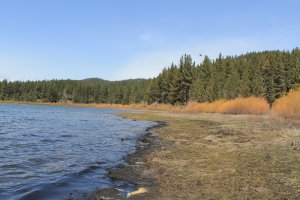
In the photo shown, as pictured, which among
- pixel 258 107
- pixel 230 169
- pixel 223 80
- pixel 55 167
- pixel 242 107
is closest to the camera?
pixel 230 169

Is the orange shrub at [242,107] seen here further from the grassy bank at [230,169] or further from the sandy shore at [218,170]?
the sandy shore at [218,170]

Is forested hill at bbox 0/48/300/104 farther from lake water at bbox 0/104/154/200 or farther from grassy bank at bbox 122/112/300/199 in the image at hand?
lake water at bbox 0/104/154/200

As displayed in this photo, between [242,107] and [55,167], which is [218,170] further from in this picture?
[242,107]

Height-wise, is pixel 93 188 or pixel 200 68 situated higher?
pixel 200 68

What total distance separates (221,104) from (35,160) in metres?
42.4

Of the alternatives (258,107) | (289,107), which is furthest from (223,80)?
(289,107)

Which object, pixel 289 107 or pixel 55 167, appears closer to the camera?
pixel 55 167

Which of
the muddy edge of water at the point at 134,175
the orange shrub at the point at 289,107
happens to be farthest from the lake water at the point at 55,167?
the orange shrub at the point at 289,107

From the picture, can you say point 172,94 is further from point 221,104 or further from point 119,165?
point 119,165

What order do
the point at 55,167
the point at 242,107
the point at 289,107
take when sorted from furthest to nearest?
the point at 242,107, the point at 289,107, the point at 55,167

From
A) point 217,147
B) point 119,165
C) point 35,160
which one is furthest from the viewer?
point 217,147

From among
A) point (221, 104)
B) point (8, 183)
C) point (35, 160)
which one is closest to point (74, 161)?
point (35, 160)

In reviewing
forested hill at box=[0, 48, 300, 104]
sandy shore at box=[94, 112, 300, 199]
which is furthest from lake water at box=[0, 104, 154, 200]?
forested hill at box=[0, 48, 300, 104]

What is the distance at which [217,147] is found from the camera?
1508 centimetres
